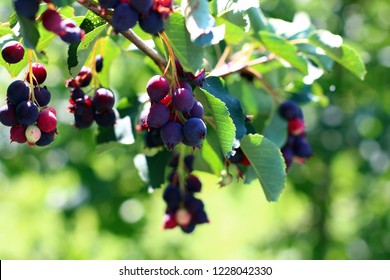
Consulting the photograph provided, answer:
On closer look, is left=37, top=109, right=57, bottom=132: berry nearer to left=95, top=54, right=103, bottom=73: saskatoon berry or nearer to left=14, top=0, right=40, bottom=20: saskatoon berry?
left=14, top=0, right=40, bottom=20: saskatoon berry

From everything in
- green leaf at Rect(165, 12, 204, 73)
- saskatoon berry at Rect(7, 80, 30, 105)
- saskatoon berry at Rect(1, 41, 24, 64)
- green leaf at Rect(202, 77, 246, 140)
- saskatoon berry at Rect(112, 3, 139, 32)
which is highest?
saskatoon berry at Rect(112, 3, 139, 32)

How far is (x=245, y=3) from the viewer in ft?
4.84

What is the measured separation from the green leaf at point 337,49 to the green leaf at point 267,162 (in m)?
0.44

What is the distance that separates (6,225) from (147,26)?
4.45m

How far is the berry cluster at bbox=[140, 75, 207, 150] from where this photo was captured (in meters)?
1.23

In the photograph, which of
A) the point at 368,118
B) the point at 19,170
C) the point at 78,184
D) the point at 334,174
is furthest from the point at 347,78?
the point at 19,170

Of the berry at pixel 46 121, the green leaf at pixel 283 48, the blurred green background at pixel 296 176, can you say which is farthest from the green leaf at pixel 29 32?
the blurred green background at pixel 296 176

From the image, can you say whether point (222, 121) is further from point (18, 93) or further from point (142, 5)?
point (18, 93)

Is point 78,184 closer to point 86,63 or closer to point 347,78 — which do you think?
point 347,78

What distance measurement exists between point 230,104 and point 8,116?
18.4 inches

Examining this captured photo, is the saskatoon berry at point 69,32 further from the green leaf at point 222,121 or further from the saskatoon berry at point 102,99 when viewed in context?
the saskatoon berry at point 102,99

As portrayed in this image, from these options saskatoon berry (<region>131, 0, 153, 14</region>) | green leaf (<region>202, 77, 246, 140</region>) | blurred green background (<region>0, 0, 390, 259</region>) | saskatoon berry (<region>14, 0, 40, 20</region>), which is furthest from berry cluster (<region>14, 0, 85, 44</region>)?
blurred green background (<region>0, 0, 390, 259</region>)

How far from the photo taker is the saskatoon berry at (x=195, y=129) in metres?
1.22

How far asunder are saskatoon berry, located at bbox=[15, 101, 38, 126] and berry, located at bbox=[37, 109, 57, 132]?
18 mm
